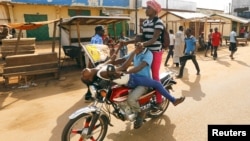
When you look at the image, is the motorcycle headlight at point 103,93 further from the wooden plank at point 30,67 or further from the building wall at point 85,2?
the building wall at point 85,2

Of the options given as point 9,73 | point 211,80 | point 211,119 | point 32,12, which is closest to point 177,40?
point 211,80

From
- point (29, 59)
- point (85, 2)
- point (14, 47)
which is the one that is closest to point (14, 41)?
point (14, 47)

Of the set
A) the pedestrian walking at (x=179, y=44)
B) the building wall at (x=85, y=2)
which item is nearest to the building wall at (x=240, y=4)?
the building wall at (x=85, y=2)

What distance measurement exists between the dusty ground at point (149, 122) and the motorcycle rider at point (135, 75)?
604 millimetres

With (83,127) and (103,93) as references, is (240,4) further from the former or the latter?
(83,127)

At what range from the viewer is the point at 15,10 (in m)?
19.9

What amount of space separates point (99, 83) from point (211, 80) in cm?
532

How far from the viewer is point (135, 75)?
3.66 m

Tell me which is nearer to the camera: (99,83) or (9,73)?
(99,83)

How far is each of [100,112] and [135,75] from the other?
85cm

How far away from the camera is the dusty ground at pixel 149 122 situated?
13.0ft

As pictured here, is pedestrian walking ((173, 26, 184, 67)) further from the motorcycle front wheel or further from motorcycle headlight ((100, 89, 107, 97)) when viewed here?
motorcycle headlight ((100, 89, 107, 97))

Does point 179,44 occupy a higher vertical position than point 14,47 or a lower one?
higher

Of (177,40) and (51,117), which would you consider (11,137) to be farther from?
(177,40)
